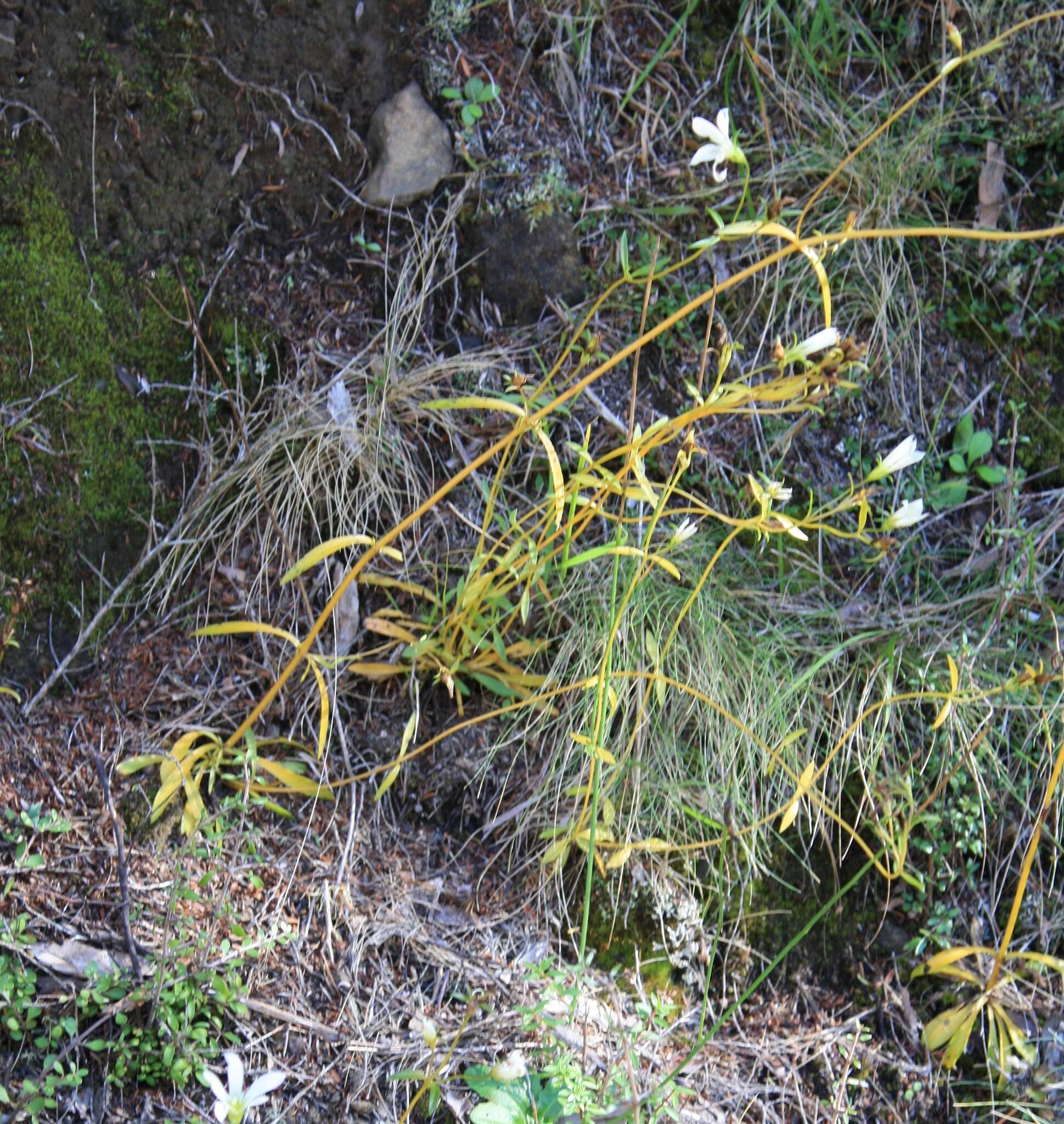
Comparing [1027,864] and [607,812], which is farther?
[607,812]

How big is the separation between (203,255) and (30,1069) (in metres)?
1.70

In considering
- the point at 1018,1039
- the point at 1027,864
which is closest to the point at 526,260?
the point at 1027,864

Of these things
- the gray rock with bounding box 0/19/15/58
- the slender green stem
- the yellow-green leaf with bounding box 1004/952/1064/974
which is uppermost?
the gray rock with bounding box 0/19/15/58

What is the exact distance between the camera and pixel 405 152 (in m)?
2.21

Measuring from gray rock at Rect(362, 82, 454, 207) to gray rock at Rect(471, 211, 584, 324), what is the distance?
0.58ft

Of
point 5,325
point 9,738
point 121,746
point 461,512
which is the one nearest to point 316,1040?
point 121,746

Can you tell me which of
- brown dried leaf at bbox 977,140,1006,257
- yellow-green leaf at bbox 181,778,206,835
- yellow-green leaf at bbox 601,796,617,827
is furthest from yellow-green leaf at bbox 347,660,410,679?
Result: brown dried leaf at bbox 977,140,1006,257

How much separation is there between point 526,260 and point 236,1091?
6.03 feet

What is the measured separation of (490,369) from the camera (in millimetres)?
2186

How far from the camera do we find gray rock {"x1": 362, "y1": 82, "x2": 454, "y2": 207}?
2209mm

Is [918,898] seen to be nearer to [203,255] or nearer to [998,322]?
[998,322]

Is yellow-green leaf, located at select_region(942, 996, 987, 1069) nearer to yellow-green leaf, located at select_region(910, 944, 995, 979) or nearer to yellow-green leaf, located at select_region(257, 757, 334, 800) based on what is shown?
yellow-green leaf, located at select_region(910, 944, 995, 979)

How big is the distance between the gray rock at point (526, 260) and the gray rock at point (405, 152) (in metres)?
0.18

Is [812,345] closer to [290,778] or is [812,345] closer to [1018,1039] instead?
[290,778]
